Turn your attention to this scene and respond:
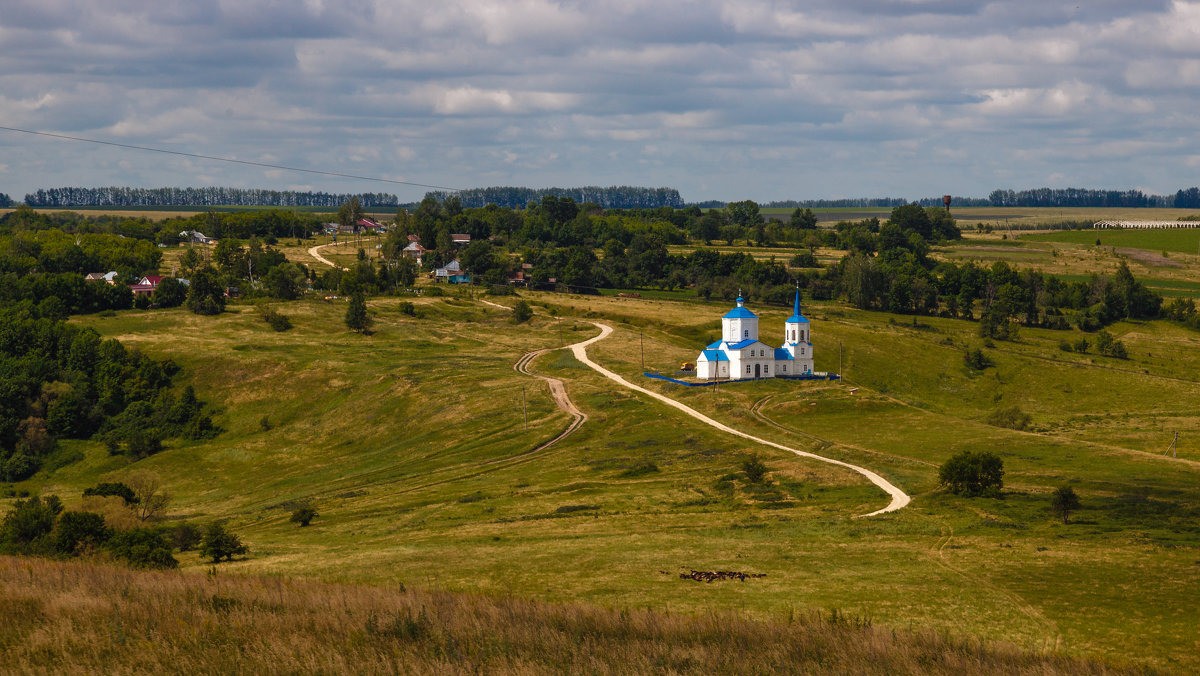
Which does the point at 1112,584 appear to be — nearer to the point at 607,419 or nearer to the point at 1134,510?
the point at 1134,510

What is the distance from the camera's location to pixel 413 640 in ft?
88.4

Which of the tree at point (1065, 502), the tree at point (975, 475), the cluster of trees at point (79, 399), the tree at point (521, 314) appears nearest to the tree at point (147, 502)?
the cluster of trees at point (79, 399)

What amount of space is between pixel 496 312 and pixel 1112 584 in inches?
5491

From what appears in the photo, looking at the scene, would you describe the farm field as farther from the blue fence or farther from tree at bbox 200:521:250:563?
the blue fence

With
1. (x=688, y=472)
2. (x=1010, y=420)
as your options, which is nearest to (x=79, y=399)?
(x=688, y=472)

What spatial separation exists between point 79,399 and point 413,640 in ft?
384

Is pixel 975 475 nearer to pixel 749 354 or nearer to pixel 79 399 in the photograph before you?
pixel 749 354

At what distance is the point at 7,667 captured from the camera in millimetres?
24188

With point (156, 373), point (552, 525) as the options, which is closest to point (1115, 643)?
point (552, 525)

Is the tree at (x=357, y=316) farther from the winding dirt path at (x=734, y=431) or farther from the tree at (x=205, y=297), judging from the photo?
the winding dirt path at (x=734, y=431)

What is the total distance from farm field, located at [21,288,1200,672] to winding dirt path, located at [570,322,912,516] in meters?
1.68

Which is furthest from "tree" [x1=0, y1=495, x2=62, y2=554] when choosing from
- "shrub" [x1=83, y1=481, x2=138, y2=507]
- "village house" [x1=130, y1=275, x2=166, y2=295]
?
"village house" [x1=130, y1=275, x2=166, y2=295]

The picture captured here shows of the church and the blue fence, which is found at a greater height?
the church

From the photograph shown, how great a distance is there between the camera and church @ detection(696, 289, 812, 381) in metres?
122
